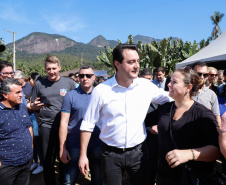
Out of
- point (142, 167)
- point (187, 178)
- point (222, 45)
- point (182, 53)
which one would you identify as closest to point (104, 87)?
point (142, 167)

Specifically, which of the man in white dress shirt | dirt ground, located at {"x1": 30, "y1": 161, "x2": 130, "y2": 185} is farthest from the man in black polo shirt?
dirt ground, located at {"x1": 30, "y1": 161, "x2": 130, "y2": 185}

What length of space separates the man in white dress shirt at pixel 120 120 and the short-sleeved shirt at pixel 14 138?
3.14ft

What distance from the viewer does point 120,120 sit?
6.85 ft

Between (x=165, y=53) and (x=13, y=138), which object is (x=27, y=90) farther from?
(x=165, y=53)

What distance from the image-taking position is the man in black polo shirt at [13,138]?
239cm

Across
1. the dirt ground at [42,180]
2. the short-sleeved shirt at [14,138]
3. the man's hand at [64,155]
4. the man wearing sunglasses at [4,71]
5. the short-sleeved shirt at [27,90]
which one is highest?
the man wearing sunglasses at [4,71]

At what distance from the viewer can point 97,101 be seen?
209 centimetres

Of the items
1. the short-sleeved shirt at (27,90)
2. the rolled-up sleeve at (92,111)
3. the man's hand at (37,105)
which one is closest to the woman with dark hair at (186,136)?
the rolled-up sleeve at (92,111)

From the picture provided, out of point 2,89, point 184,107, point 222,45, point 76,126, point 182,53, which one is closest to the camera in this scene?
point 184,107

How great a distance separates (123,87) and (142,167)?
945 mm

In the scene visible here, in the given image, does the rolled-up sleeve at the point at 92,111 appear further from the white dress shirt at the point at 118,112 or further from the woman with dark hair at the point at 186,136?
the woman with dark hair at the point at 186,136

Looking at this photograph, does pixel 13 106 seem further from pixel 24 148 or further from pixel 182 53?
pixel 182 53

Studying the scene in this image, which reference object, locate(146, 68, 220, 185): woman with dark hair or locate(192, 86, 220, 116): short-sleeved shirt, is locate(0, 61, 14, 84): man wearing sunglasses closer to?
locate(146, 68, 220, 185): woman with dark hair

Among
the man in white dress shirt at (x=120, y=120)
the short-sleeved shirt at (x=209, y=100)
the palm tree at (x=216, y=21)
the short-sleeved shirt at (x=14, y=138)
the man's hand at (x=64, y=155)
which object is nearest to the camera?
the man in white dress shirt at (x=120, y=120)
